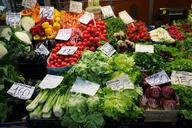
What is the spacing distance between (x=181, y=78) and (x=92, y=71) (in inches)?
34.1

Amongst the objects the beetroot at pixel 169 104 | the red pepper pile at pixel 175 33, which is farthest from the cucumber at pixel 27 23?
the beetroot at pixel 169 104

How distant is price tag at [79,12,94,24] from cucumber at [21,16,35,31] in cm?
71

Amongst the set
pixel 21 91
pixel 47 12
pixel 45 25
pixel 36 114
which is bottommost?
pixel 36 114

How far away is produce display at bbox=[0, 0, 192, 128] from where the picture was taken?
2.50 metres

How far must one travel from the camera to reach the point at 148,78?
8.98 ft

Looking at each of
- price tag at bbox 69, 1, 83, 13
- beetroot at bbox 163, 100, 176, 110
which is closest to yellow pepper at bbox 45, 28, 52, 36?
price tag at bbox 69, 1, 83, 13

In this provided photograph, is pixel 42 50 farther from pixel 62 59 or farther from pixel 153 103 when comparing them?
pixel 153 103

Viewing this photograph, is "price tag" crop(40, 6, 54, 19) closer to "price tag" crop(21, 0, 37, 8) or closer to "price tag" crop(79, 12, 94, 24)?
"price tag" crop(21, 0, 37, 8)

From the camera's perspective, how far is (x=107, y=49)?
127 inches

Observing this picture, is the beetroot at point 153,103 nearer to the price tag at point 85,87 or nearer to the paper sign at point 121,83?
the paper sign at point 121,83

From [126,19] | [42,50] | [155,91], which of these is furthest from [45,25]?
[155,91]

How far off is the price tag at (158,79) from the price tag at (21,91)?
46.1 inches

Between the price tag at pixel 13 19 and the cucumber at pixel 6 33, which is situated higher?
the price tag at pixel 13 19

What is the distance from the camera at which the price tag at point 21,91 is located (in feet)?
9.11
